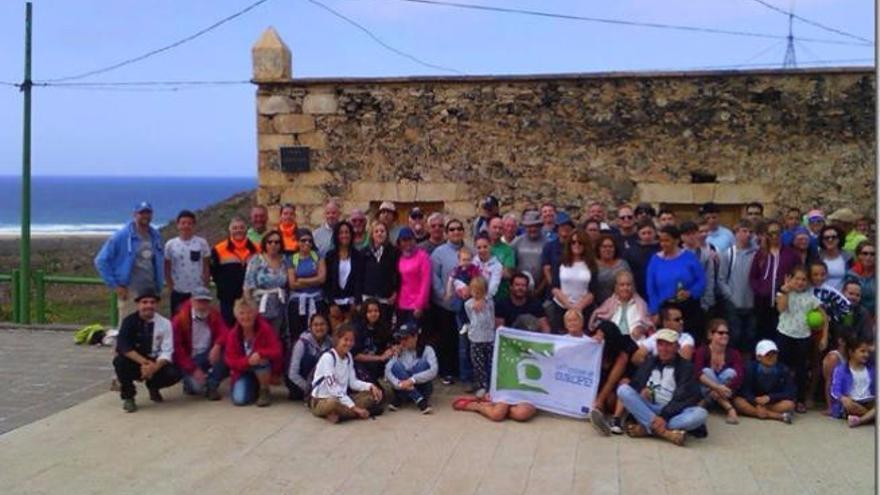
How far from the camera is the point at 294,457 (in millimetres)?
6457

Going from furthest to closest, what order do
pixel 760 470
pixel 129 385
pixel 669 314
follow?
pixel 129 385
pixel 669 314
pixel 760 470

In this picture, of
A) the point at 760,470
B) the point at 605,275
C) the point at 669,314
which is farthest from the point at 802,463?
the point at 605,275

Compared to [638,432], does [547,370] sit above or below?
above

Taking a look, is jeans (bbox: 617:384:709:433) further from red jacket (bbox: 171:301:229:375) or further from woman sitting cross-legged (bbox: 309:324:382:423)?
red jacket (bbox: 171:301:229:375)

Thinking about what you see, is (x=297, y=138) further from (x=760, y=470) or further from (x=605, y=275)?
(x=760, y=470)

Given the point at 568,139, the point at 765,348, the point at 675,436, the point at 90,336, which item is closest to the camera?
the point at 675,436

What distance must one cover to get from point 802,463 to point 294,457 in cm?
349

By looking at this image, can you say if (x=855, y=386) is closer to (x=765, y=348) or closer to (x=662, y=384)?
(x=765, y=348)

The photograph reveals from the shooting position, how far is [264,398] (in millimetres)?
7820

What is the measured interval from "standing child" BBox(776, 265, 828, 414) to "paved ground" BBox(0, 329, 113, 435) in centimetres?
605

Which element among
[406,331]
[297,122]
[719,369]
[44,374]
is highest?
[297,122]

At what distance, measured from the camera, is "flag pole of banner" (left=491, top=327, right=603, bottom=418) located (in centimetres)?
736

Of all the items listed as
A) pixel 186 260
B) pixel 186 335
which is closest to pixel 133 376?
pixel 186 335

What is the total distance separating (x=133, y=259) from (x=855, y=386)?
20.2ft
